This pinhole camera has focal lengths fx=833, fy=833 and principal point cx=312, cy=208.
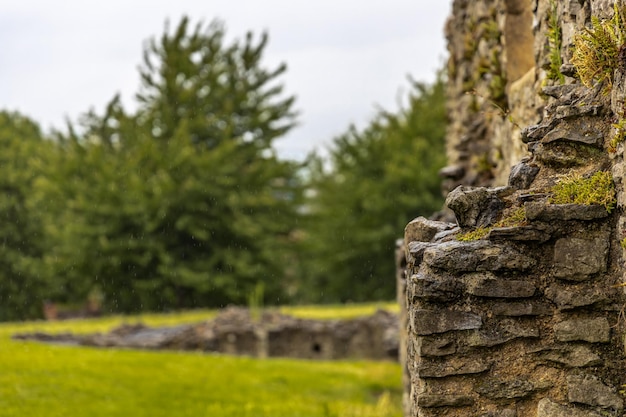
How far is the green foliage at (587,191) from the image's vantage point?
4773mm

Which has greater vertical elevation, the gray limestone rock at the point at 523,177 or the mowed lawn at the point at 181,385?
the gray limestone rock at the point at 523,177

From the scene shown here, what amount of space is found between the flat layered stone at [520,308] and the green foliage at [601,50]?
1.42m

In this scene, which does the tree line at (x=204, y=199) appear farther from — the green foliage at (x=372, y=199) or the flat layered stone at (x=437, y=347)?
the flat layered stone at (x=437, y=347)

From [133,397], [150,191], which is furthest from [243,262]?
[133,397]

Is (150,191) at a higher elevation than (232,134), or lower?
lower

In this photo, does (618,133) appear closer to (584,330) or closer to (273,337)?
(584,330)

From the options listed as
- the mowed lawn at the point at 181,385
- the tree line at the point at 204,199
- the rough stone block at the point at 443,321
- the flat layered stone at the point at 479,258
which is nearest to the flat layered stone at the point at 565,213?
the flat layered stone at the point at 479,258

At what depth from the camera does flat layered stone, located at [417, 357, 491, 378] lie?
15.6 ft

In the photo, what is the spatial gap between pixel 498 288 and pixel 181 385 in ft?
29.0

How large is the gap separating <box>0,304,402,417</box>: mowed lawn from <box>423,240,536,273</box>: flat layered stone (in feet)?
21.3

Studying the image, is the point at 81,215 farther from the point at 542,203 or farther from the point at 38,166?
the point at 542,203

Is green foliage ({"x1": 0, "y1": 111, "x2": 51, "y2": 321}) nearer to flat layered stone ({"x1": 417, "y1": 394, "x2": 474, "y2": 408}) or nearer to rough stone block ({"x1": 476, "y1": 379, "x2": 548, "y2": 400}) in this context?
flat layered stone ({"x1": 417, "y1": 394, "x2": 474, "y2": 408})

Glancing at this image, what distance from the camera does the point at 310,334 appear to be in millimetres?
19562

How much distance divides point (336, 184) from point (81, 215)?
11104 millimetres
